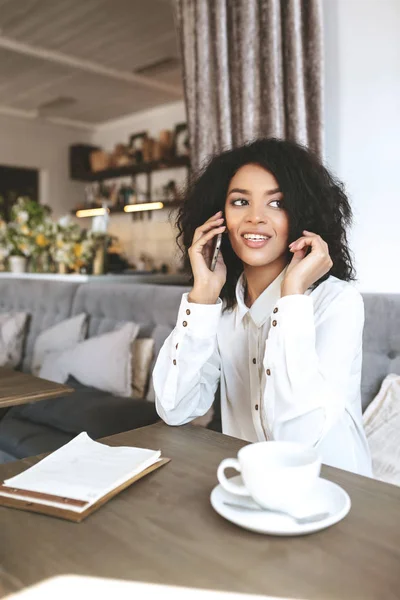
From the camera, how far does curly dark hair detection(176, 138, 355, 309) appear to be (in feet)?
4.61

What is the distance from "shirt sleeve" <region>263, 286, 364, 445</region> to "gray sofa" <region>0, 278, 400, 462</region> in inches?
29.7

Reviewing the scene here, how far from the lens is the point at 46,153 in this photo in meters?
8.09

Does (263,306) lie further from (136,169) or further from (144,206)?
(136,169)

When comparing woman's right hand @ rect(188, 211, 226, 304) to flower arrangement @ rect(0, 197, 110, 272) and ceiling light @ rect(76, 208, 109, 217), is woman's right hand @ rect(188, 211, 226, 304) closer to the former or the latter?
flower arrangement @ rect(0, 197, 110, 272)

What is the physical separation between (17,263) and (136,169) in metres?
3.61

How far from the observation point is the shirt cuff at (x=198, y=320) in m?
1.30

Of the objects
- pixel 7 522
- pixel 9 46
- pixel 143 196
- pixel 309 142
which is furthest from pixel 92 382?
pixel 143 196

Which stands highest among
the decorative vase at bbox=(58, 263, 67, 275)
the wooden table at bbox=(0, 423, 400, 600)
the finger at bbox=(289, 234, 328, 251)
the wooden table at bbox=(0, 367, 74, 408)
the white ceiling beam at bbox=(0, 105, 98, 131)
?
the white ceiling beam at bbox=(0, 105, 98, 131)

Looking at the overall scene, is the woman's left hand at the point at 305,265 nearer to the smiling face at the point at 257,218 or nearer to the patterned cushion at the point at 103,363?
the smiling face at the point at 257,218

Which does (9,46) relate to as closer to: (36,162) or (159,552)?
(36,162)

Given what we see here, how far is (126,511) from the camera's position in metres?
0.77

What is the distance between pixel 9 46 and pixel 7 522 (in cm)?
542

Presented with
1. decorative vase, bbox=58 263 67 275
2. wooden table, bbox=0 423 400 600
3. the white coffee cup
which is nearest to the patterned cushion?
decorative vase, bbox=58 263 67 275

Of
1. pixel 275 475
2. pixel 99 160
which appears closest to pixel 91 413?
pixel 275 475
